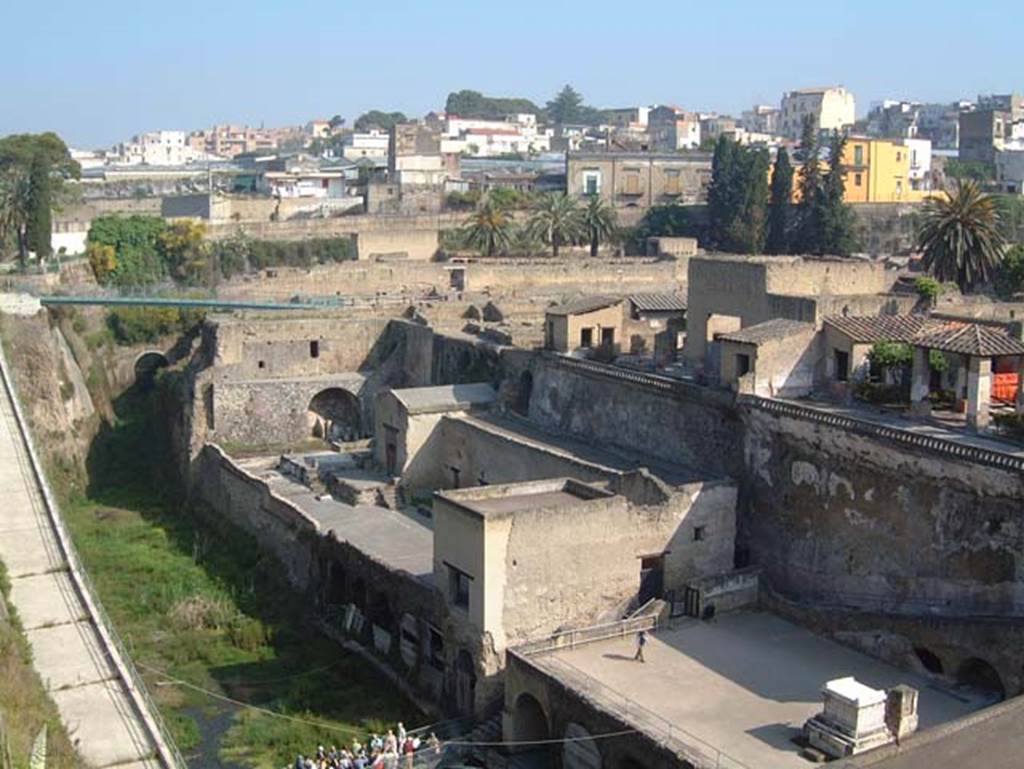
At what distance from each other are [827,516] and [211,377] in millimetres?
20291

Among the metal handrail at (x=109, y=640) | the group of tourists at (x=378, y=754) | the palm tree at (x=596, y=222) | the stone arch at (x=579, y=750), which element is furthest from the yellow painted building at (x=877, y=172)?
the stone arch at (x=579, y=750)

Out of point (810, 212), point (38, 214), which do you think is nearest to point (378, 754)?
point (38, 214)

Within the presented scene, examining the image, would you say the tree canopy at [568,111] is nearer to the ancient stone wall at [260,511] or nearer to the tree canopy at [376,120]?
the tree canopy at [376,120]

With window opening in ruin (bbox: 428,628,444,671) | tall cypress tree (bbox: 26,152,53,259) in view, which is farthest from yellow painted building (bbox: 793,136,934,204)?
window opening in ruin (bbox: 428,628,444,671)

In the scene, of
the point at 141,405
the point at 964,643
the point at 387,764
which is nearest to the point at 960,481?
the point at 964,643

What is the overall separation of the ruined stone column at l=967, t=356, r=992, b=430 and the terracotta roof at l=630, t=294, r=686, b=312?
14.0m

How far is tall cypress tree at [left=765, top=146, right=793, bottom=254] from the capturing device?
59188 millimetres

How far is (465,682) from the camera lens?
23.1 metres

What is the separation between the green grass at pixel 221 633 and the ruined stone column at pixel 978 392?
11.1 meters

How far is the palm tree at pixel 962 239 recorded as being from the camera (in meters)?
41.0

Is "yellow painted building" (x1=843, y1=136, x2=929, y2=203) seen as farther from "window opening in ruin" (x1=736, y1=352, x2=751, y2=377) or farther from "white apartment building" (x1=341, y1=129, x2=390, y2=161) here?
"white apartment building" (x1=341, y1=129, x2=390, y2=161)

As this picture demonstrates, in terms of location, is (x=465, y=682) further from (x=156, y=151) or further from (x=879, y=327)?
(x=156, y=151)

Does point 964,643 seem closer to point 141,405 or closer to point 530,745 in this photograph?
point 530,745

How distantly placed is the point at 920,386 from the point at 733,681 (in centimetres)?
737
